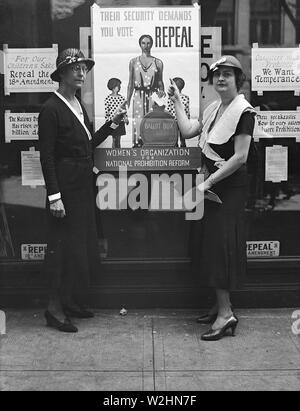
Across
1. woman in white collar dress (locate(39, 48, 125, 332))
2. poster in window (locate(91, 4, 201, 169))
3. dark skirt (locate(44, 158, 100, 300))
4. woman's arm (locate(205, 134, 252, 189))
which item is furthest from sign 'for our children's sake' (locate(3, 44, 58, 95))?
woman's arm (locate(205, 134, 252, 189))

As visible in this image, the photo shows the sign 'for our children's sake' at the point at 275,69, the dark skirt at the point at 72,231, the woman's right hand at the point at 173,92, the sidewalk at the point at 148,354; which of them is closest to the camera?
the sidewalk at the point at 148,354

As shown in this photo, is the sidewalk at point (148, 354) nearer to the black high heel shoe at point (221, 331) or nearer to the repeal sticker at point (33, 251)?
the black high heel shoe at point (221, 331)

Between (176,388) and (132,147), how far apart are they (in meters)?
2.05

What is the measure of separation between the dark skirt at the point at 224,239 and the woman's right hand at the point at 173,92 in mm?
806

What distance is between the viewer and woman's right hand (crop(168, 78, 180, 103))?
17.1ft

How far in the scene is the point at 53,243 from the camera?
5.06 meters

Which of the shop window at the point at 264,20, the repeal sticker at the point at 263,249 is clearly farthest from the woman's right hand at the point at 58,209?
the shop window at the point at 264,20

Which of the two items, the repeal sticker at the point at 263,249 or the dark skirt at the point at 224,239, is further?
the repeal sticker at the point at 263,249

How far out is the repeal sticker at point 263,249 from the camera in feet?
18.2

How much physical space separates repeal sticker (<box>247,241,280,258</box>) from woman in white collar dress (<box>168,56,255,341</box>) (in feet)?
1.51

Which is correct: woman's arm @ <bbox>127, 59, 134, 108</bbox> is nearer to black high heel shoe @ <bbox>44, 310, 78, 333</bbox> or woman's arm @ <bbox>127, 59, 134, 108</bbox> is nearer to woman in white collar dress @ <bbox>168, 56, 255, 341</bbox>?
woman in white collar dress @ <bbox>168, 56, 255, 341</bbox>

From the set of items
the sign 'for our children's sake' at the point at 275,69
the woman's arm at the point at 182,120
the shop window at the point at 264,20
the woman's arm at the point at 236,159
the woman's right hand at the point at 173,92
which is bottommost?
the woman's arm at the point at 236,159
